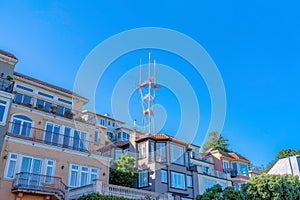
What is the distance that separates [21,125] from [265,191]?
18728 mm

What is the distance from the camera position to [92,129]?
27203 mm

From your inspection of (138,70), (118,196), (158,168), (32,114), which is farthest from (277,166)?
(32,114)

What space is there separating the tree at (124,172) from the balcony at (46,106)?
643 centimetres

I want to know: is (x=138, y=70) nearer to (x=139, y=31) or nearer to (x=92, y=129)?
(x=92, y=129)

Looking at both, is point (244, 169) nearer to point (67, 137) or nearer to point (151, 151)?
point (151, 151)

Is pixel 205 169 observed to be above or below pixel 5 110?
above

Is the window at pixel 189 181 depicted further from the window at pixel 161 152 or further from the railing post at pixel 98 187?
the railing post at pixel 98 187

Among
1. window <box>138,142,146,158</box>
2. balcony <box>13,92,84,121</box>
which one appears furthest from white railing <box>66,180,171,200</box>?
window <box>138,142,146,158</box>

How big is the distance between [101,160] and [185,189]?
1304cm

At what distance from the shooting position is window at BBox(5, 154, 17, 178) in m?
20.1

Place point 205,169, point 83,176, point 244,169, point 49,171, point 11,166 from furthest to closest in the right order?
point 244,169 → point 205,169 → point 83,176 → point 49,171 → point 11,166

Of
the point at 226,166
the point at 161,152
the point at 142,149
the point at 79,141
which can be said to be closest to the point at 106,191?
the point at 79,141

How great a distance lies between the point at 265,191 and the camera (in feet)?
74.5

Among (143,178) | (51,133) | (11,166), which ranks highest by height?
(51,133)
